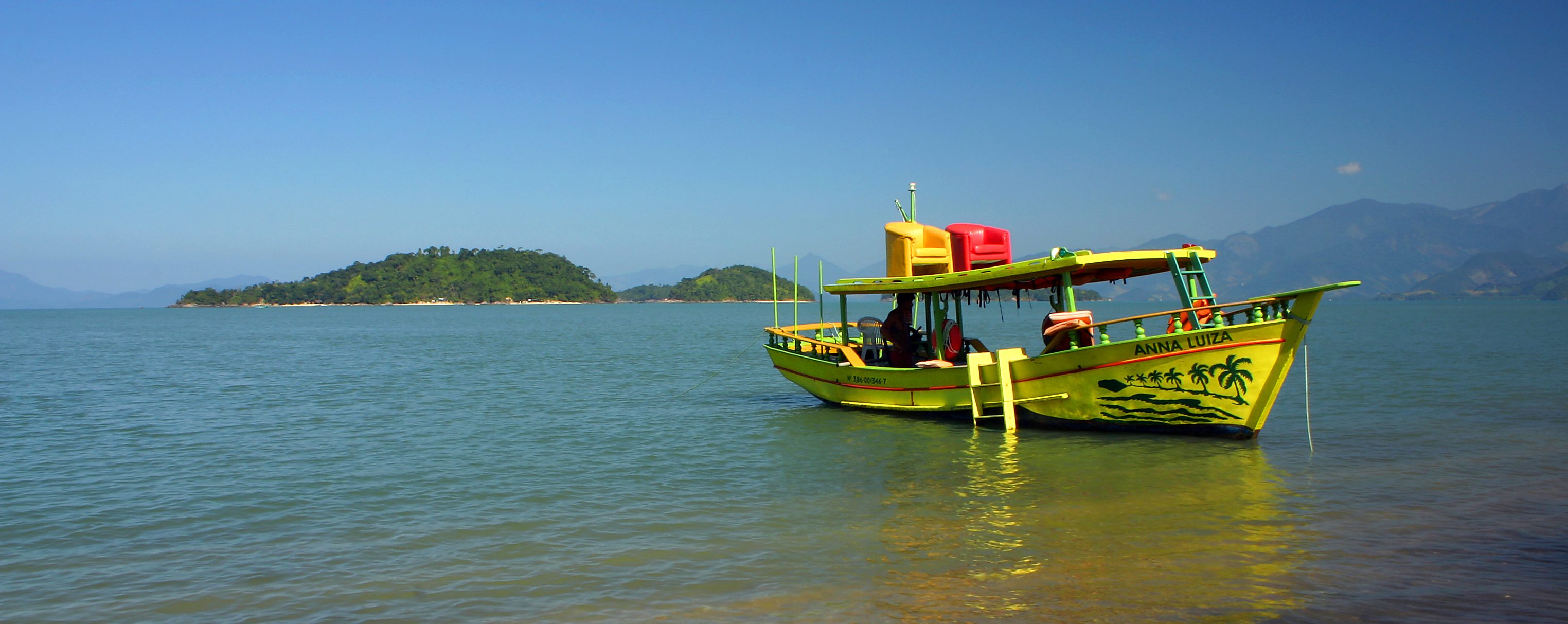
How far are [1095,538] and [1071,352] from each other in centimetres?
598

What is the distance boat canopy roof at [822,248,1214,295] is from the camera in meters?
15.0

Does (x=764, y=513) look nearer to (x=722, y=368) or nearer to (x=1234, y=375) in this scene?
(x=1234, y=375)

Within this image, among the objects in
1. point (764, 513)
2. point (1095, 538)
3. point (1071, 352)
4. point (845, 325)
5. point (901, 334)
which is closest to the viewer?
point (1095, 538)

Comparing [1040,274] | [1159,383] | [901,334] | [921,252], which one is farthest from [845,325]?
[1159,383]

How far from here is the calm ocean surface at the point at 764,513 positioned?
8047 millimetres

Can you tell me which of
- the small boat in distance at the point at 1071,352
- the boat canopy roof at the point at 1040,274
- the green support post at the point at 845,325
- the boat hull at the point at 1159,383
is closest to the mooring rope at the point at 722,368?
the green support post at the point at 845,325

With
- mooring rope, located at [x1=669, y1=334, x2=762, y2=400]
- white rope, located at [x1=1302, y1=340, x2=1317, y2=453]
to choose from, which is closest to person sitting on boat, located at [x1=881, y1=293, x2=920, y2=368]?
white rope, located at [x1=1302, y1=340, x2=1317, y2=453]

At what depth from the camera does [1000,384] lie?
16.7 meters

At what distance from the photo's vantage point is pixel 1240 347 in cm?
1380

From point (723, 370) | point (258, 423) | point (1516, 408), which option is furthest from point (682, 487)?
point (723, 370)

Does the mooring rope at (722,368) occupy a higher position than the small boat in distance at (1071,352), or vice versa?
the small boat in distance at (1071,352)

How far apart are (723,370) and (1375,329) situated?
4829cm

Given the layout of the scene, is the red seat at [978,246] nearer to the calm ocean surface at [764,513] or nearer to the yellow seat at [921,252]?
the yellow seat at [921,252]

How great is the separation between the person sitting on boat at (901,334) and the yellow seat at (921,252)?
74 cm
